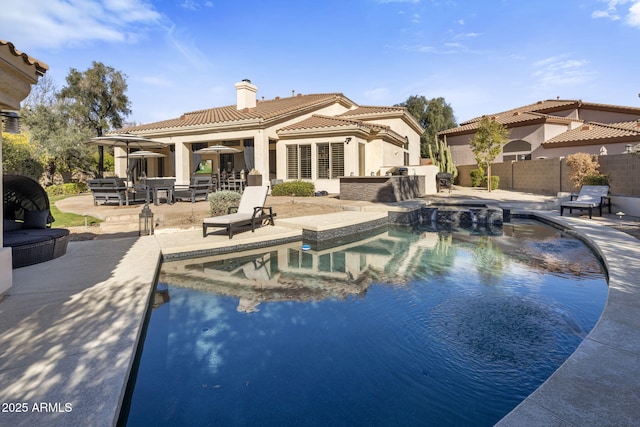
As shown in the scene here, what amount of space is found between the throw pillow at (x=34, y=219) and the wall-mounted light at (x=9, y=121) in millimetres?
2466

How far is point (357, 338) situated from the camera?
4.47 m

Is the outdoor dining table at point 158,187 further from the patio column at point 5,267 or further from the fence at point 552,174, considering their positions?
the fence at point 552,174

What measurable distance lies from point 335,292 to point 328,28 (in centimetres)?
2039

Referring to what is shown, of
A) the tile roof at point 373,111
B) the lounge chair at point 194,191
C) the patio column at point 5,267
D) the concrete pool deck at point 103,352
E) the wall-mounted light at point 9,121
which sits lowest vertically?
the concrete pool deck at point 103,352

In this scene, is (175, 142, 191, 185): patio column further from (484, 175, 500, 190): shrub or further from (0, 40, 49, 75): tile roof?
(484, 175, 500, 190): shrub

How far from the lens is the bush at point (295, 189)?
1780cm

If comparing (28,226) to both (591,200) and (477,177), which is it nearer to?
(591,200)

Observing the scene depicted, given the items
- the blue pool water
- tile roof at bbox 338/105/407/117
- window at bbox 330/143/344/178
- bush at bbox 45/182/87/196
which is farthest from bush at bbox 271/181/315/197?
bush at bbox 45/182/87/196

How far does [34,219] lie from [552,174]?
24.8 meters

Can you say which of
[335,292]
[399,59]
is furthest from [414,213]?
[399,59]

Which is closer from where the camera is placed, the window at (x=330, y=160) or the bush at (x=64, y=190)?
the window at (x=330, y=160)

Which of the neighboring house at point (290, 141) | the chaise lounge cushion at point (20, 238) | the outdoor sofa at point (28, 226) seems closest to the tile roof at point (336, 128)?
the neighboring house at point (290, 141)

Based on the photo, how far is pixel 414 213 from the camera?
48.0ft

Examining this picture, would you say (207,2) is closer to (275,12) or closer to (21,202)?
(275,12)
